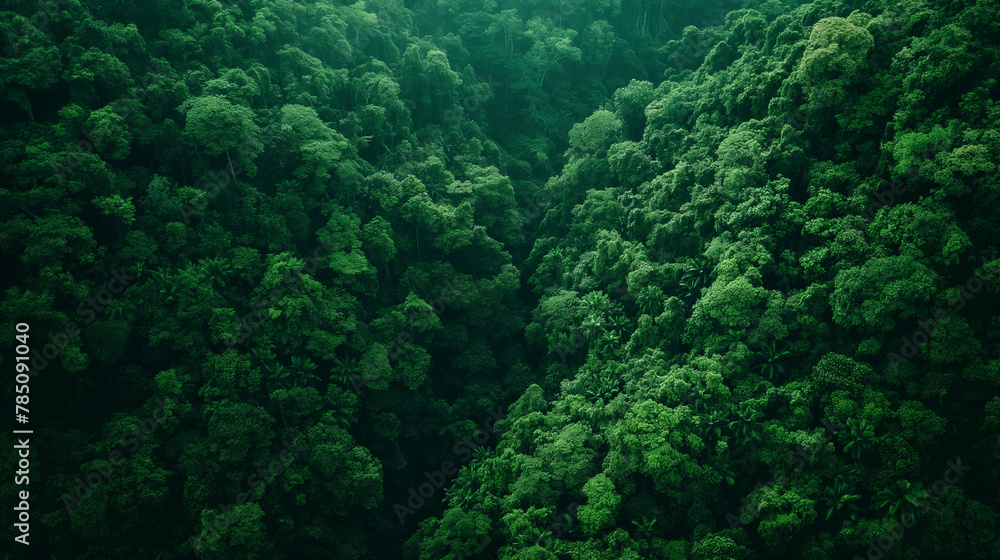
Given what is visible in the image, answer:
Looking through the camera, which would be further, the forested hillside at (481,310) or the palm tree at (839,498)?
the forested hillside at (481,310)

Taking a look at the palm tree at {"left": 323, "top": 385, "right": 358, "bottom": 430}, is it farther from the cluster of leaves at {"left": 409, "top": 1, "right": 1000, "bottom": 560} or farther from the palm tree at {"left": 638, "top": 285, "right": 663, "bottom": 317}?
the palm tree at {"left": 638, "top": 285, "right": 663, "bottom": 317}

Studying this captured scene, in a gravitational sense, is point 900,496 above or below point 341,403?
below

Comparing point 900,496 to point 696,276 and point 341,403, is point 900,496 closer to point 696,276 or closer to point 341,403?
point 696,276

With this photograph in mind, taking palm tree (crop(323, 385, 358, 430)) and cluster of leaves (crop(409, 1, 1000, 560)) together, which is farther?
palm tree (crop(323, 385, 358, 430))

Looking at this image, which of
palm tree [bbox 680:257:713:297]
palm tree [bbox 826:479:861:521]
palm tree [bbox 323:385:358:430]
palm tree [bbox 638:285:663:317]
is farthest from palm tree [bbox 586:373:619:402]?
palm tree [bbox 323:385:358:430]

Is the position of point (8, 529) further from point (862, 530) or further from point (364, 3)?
point (364, 3)

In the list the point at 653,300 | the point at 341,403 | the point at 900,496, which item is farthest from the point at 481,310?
the point at 900,496

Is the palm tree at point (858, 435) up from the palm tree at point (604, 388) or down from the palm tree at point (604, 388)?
down

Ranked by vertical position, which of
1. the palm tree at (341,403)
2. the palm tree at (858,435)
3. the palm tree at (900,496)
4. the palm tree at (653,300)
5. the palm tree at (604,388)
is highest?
the palm tree at (653,300)

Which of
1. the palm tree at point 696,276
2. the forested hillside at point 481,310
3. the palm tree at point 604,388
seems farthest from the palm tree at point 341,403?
the palm tree at point 696,276

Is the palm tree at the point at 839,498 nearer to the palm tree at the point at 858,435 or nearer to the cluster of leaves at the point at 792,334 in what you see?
the cluster of leaves at the point at 792,334
